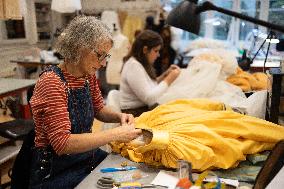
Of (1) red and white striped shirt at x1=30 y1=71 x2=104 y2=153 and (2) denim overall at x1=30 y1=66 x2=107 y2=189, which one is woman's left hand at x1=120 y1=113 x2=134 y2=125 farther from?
(1) red and white striped shirt at x1=30 y1=71 x2=104 y2=153

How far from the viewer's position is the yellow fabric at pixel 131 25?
5363 mm

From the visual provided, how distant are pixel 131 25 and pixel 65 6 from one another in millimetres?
2427

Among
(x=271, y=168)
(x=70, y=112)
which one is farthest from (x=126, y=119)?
(x=271, y=168)

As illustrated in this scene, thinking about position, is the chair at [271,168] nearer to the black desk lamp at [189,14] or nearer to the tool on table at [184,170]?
the tool on table at [184,170]

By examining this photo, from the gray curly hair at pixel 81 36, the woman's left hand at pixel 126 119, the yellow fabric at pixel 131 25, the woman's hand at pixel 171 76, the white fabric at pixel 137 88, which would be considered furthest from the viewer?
the yellow fabric at pixel 131 25

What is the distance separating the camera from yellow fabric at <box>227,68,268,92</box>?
2348 mm

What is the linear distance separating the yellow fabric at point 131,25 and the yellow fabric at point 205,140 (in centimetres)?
413

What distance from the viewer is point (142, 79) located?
8.01 ft

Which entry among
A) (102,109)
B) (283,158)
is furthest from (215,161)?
(102,109)

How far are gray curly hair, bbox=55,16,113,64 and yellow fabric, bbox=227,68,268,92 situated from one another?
4.69 feet

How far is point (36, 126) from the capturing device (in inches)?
54.2

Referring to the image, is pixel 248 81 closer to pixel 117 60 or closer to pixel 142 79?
pixel 142 79

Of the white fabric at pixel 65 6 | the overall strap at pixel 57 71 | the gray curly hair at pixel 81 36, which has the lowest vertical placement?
the overall strap at pixel 57 71

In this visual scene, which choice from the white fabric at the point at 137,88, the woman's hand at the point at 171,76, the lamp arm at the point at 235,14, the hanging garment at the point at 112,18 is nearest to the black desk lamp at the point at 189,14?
the lamp arm at the point at 235,14
